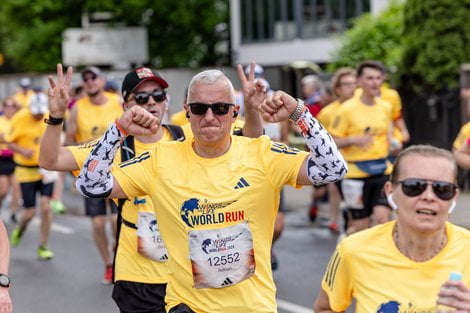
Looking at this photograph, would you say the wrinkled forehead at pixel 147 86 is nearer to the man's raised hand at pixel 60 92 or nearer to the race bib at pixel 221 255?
the man's raised hand at pixel 60 92

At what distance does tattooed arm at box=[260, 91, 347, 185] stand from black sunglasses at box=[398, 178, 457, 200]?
2.47 ft

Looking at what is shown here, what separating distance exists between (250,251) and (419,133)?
14.6m

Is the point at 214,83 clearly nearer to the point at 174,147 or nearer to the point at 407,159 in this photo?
the point at 174,147

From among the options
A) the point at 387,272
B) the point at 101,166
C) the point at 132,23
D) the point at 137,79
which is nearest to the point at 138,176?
the point at 101,166

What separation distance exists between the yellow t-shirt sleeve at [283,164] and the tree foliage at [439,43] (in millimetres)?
13426

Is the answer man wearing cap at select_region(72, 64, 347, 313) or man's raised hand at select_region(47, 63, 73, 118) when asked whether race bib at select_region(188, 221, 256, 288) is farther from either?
man's raised hand at select_region(47, 63, 73, 118)

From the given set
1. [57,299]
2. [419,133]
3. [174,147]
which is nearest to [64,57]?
[419,133]

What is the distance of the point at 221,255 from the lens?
15.0 ft

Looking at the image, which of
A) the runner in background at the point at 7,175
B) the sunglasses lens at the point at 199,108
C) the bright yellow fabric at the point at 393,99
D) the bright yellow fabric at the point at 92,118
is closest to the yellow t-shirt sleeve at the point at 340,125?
the bright yellow fabric at the point at 393,99

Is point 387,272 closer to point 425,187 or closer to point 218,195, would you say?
point 425,187

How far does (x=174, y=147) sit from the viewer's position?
4750 mm

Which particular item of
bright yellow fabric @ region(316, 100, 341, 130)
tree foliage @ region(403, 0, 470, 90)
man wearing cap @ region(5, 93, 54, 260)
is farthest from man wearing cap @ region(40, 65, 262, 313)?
tree foliage @ region(403, 0, 470, 90)

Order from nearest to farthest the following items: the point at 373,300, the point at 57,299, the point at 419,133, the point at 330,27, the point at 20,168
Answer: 1. the point at 373,300
2. the point at 57,299
3. the point at 20,168
4. the point at 419,133
5. the point at 330,27

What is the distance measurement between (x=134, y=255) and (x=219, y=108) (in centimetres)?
163
